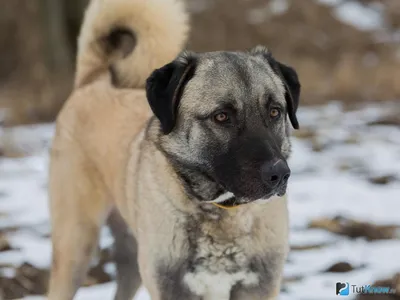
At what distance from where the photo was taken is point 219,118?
9.53 ft

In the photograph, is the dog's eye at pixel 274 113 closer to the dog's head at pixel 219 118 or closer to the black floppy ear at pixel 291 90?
the dog's head at pixel 219 118

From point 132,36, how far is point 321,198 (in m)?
2.63

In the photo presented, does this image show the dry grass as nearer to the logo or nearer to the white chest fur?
the logo

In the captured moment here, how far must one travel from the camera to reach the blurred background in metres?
4.56

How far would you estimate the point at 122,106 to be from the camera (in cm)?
379

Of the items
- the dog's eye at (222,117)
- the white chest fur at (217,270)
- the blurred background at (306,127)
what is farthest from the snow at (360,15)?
the white chest fur at (217,270)

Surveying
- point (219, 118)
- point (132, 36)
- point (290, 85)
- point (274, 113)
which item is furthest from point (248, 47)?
point (219, 118)

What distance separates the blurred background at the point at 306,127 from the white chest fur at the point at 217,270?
120cm

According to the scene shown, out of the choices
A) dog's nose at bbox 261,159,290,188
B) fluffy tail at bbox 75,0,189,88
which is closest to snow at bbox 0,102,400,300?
fluffy tail at bbox 75,0,189,88

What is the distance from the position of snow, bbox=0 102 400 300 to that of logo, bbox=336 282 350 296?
0.05 meters

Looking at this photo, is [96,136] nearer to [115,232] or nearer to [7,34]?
[115,232]

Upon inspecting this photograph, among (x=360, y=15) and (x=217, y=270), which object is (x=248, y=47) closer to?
(x=360, y=15)

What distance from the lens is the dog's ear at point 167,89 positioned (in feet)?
9.74

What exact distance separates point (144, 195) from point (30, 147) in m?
5.45
